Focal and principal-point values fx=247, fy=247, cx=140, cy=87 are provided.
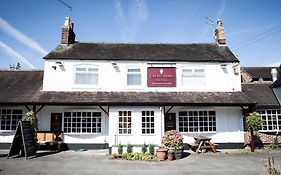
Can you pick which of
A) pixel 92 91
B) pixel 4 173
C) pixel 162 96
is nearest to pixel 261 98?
pixel 162 96

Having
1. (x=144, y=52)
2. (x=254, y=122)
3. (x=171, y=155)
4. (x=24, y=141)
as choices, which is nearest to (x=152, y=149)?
(x=171, y=155)

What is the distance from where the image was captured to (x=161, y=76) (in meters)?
18.0

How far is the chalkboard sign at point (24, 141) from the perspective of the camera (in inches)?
514

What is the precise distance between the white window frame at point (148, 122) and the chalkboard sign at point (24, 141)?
656 cm

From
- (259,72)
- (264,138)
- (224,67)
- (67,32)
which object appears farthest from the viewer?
(259,72)

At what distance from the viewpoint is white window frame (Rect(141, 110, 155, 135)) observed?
51.9 ft

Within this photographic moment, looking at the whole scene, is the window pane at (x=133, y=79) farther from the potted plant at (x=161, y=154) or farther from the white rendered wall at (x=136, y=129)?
the potted plant at (x=161, y=154)

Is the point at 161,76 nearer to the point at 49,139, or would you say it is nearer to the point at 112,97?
the point at 112,97

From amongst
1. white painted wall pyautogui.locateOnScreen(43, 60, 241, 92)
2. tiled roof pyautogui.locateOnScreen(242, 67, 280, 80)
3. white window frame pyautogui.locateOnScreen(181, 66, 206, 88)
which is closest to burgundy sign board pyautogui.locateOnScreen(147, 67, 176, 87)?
white painted wall pyautogui.locateOnScreen(43, 60, 241, 92)

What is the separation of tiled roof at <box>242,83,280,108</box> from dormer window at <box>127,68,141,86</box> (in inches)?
334

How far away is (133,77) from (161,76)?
2.05m

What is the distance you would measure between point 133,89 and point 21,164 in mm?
8800

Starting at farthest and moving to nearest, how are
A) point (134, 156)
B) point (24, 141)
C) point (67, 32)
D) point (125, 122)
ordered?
point (67, 32), point (125, 122), point (134, 156), point (24, 141)

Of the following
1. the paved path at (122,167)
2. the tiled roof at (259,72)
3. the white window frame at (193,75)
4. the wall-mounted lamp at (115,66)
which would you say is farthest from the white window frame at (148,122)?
the tiled roof at (259,72)
